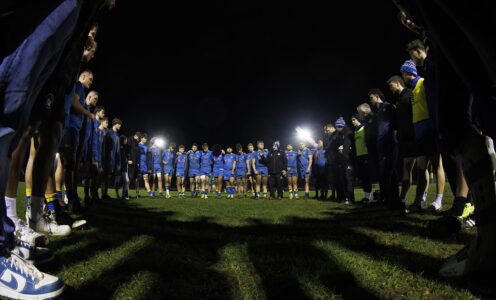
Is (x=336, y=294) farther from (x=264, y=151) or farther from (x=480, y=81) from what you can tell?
(x=264, y=151)

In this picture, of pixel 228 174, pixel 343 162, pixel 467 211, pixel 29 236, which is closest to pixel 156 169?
pixel 228 174

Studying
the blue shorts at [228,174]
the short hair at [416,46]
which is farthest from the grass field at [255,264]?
the blue shorts at [228,174]

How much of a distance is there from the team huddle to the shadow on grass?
897cm

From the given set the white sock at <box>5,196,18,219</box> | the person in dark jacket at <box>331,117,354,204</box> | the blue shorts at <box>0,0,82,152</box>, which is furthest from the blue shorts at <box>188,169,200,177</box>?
the blue shorts at <box>0,0,82,152</box>

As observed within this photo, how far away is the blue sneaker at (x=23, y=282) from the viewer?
1192 millimetres

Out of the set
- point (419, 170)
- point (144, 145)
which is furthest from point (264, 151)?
point (419, 170)

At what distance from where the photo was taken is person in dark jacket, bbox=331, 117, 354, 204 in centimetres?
809

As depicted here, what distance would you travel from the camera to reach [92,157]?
23.1 feet

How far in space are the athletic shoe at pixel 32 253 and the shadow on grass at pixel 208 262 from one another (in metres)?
0.06

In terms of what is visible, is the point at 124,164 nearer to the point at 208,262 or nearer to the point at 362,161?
the point at 362,161

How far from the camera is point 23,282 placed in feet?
3.99

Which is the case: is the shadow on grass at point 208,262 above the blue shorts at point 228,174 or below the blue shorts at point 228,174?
below

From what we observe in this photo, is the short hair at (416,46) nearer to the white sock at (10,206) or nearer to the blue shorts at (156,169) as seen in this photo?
the white sock at (10,206)

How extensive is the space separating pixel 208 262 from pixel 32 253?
0.97 meters
